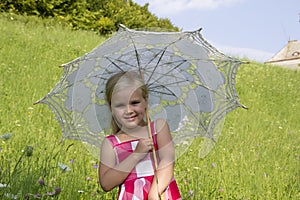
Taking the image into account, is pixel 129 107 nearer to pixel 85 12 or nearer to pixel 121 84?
pixel 121 84

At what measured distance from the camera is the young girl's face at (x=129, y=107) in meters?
1.76

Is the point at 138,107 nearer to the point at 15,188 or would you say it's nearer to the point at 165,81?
the point at 165,81

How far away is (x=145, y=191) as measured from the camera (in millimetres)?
1794

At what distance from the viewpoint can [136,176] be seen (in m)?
1.80

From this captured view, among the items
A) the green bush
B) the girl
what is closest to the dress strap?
the girl

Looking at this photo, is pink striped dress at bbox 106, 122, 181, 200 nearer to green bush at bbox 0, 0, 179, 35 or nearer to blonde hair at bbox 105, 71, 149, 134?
blonde hair at bbox 105, 71, 149, 134

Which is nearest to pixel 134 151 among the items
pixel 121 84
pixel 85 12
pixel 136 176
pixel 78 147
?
pixel 136 176

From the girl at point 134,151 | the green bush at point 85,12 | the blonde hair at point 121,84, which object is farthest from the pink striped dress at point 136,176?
the green bush at point 85,12

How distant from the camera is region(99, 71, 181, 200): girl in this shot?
1.76 metres

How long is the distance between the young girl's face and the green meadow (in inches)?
15.7

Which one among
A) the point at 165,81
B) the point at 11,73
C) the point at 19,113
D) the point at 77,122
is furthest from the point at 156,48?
the point at 11,73

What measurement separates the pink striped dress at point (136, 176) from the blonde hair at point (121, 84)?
0.41 feet

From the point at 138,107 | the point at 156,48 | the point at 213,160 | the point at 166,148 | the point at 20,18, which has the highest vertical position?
the point at 20,18

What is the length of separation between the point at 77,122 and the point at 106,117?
0.50ft
